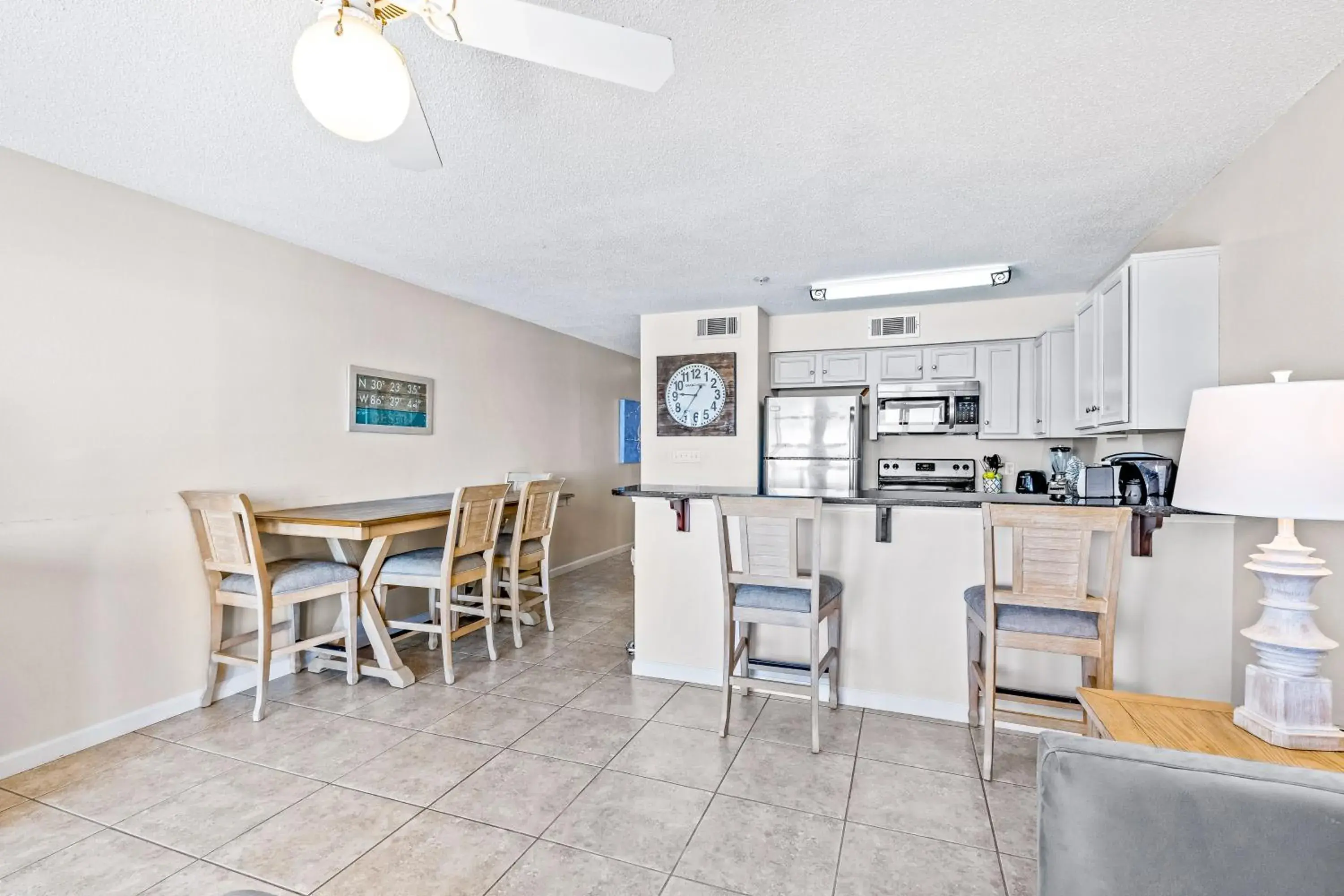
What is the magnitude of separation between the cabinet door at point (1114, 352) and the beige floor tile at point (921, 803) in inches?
66.9

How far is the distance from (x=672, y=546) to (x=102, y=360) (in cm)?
273

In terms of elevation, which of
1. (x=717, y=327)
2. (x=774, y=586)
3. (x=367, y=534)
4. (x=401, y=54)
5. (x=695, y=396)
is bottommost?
(x=774, y=586)

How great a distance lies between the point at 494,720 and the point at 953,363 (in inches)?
151

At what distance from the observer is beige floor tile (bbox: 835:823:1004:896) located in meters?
1.67

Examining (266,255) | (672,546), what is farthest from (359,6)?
(672,546)

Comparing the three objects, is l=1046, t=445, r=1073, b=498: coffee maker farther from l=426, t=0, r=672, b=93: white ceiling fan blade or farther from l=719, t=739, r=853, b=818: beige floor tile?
l=426, t=0, r=672, b=93: white ceiling fan blade

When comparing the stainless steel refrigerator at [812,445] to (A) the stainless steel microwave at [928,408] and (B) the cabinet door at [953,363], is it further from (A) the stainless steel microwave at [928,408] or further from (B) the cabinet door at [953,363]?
(B) the cabinet door at [953,363]

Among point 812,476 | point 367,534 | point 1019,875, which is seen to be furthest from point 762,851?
point 812,476

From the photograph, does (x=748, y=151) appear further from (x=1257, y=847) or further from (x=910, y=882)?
(x=910, y=882)

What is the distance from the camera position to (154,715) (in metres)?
2.66

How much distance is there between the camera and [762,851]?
184 centimetres

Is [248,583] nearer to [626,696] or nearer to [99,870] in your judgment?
[99,870]

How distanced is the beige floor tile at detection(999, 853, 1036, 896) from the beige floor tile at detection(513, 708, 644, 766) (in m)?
1.39

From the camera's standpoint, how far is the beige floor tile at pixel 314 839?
173 cm
